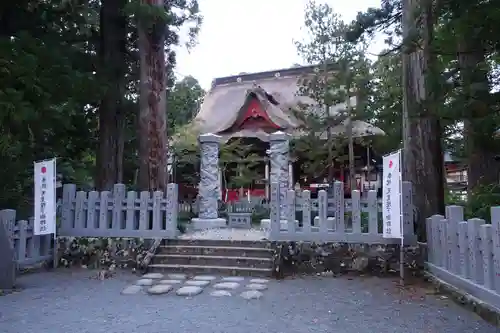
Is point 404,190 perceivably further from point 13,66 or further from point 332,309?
point 13,66

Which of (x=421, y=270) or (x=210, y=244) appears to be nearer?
(x=421, y=270)

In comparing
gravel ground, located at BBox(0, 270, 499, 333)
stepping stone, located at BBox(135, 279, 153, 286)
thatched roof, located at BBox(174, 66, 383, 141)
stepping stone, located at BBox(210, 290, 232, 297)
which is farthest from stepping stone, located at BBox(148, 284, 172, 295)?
thatched roof, located at BBox(174, 66, 383, 141)

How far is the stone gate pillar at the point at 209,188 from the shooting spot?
11.2 meters

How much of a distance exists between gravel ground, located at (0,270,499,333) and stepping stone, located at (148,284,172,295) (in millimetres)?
141

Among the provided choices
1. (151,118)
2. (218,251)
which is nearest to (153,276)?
(218,251)

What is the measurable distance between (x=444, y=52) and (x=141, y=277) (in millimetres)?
6104

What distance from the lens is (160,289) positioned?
19.8ft

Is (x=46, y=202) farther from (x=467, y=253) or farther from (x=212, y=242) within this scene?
(x=467, y=253)

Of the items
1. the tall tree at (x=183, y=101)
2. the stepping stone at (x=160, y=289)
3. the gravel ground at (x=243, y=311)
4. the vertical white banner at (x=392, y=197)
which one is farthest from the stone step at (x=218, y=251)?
the tall tree at (x=183, y=101)

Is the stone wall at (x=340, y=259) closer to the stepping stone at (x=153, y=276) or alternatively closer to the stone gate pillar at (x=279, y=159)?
the stepping stone at (x=153, y=276)

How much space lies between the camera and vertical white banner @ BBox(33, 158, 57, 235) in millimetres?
7164

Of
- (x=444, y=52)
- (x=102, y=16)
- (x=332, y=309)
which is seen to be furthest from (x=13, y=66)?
(x=444, y=52)

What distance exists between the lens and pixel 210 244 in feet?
25.9

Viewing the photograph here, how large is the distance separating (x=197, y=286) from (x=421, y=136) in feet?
14.5
